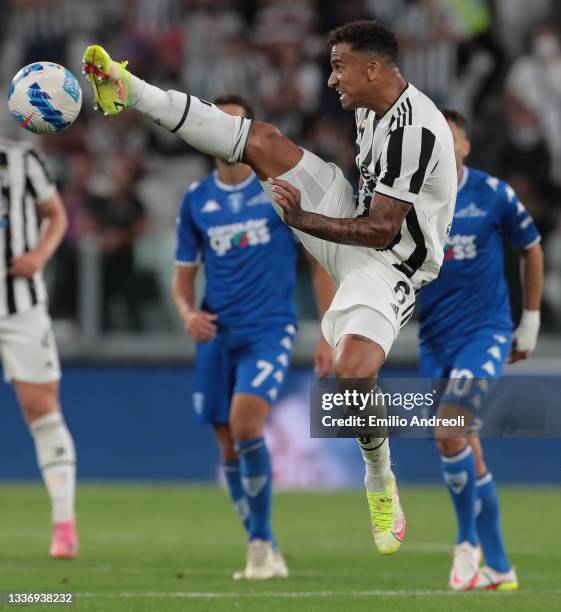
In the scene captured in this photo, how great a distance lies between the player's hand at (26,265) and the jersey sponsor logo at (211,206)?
1.23m

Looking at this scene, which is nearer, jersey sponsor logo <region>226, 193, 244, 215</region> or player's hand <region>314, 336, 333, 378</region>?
player's hand <region>314, 336, 333, 378</region>

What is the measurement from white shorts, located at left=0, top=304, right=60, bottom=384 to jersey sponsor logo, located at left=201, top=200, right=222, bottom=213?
1399 mm

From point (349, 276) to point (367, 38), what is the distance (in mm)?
995

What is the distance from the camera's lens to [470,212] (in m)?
7.55

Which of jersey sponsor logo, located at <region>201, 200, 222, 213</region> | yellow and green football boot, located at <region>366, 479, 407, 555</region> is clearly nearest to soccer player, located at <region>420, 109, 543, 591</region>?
yellow and green football boot, located at <region>366, 479, 407, 555</region>

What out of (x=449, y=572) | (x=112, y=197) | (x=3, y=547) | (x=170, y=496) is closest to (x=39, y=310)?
(x=3, y=547)

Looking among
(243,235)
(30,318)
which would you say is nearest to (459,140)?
(243,235)

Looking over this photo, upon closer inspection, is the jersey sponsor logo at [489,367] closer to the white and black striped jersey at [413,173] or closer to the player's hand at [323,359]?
the player's hand at [323,359]

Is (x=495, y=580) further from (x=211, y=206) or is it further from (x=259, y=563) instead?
(x=211, y=206)

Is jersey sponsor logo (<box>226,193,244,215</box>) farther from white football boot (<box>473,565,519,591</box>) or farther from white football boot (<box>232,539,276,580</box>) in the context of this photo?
white football boot (<box>473,565,519,591</box>)

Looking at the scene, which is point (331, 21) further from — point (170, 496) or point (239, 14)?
point (170, 496)

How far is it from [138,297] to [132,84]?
7.18 m

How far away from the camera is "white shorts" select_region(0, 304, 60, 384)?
8.59 m

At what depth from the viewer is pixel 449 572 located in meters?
7.89
